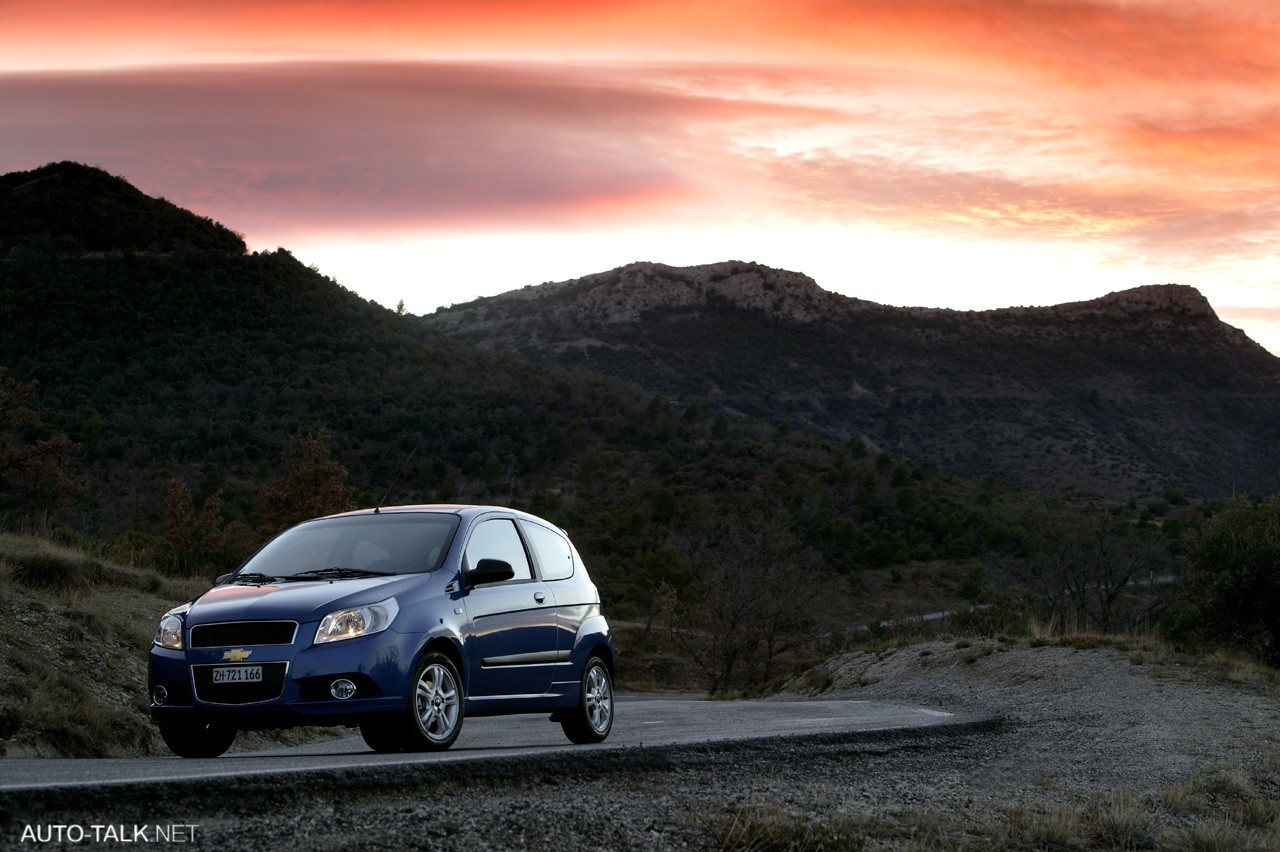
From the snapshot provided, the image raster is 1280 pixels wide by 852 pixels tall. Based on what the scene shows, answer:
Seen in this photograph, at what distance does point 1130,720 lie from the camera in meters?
16.6

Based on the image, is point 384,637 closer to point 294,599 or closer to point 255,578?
point 294,599

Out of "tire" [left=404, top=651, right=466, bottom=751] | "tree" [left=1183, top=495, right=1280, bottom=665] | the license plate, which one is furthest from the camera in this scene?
"tree" [left=1183, top=495, right=1280, bottom=665]

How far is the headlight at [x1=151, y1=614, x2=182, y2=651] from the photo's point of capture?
9.84 metres

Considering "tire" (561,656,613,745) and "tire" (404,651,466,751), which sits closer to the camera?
"tire" (404,651,466,751)

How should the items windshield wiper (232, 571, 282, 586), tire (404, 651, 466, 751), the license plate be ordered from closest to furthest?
the license plate
tire (404, 651, 466, 751)
windshield wiper (232, 571, 282, 586)

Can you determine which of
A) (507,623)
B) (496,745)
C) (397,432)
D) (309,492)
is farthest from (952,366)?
(507,623)

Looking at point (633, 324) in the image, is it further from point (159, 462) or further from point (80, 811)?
point (80, 811)

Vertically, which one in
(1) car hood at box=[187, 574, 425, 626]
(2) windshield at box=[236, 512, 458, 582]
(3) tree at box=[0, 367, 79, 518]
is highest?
(3) tree at box=[0, 367, 79, 518]

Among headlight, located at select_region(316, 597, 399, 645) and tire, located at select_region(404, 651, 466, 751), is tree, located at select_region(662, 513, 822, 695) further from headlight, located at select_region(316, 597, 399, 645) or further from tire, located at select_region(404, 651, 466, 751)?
headlight, located at select_region(316, 597, 399, 645)

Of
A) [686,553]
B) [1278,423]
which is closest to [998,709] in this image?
[686,553]

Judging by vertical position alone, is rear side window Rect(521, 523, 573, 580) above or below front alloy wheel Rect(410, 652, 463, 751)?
above

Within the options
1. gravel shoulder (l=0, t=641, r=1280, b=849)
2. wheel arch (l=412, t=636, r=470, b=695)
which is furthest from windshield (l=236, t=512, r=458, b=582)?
gravel shoulder (l=0, t=641, r=1280, b=849)

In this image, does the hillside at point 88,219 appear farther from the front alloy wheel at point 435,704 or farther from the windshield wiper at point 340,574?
the front alloy wheel at point 435,704

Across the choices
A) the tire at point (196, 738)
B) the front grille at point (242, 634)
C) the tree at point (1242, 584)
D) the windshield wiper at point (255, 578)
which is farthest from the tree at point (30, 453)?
the tree at point (1242, 584)
